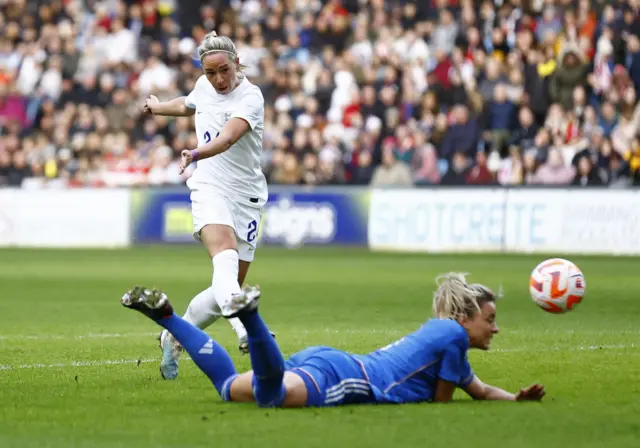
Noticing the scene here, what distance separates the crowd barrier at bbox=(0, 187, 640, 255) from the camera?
22.3m

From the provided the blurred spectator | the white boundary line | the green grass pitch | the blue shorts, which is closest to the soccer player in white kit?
the green grass pitch

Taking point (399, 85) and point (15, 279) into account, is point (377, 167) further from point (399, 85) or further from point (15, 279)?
point (15, 279)

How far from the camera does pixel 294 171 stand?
25.9 metres

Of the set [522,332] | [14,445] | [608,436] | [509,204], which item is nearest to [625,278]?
[509,204]

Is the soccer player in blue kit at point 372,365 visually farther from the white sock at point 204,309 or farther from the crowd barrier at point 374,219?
the crowd barrier at point 374,219

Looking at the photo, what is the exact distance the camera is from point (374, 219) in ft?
80.3

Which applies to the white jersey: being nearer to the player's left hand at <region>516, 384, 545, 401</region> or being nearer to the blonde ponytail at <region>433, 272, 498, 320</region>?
the blonde ponytail at <region>433, 272, 498, 320</region>

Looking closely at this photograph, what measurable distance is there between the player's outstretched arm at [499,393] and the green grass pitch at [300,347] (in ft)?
0.19

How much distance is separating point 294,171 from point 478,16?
198 inches

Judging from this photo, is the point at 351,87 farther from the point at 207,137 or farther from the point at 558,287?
the point at 207,137

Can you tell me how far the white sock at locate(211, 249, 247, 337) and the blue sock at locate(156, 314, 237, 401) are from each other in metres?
1.25

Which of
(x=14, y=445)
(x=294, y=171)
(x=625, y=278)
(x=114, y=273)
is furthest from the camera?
(x=294, y=171)

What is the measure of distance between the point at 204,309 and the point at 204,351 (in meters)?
1.75

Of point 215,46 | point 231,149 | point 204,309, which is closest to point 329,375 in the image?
point 204,309
